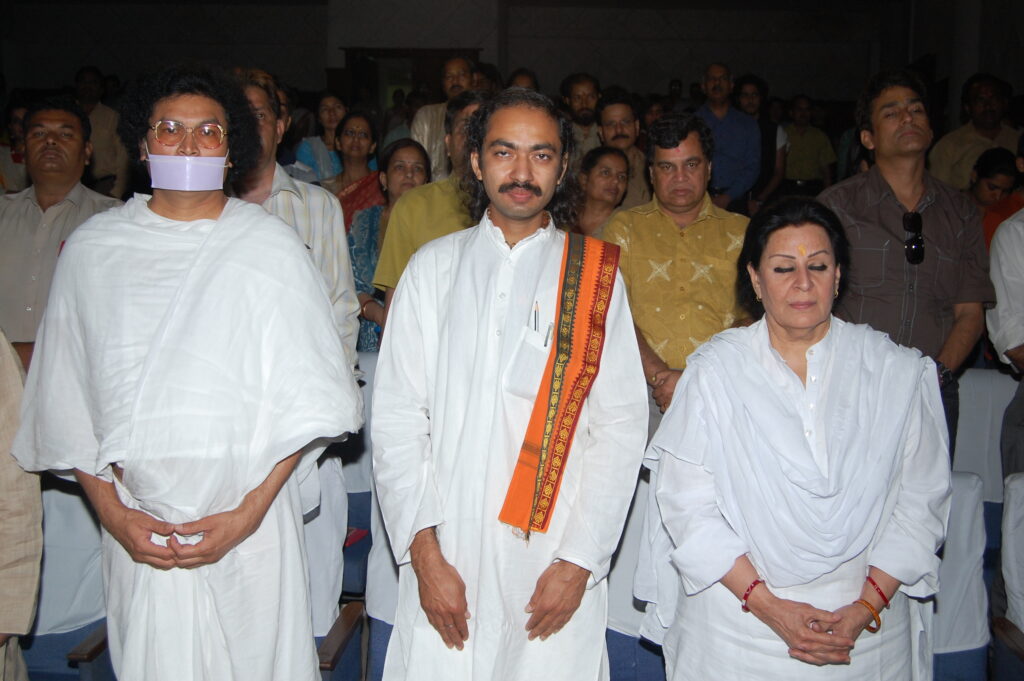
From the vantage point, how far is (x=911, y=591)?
221cm

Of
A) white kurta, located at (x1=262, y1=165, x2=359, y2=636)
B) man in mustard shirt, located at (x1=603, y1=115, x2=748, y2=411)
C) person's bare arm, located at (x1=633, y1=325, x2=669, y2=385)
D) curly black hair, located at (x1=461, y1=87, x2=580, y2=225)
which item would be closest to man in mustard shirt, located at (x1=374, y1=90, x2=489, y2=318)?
white kurta, located at (x1=262, y1=165, x2=359, y2=636)

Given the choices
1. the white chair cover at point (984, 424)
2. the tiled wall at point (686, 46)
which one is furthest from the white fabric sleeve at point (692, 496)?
the tiled wall at point (686, 46)

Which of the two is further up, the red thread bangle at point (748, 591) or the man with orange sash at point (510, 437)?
the man with orange sash at point (510, 437)

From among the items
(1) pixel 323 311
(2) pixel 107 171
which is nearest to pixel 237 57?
(2) pixel 107 171

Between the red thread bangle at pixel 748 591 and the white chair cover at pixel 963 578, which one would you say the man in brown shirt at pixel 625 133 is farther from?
the red thread bangle at pixel 748 591

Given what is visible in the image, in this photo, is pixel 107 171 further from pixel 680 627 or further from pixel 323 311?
pixel 680 627

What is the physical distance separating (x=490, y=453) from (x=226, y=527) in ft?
2.05

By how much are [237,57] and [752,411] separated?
42.8 ft

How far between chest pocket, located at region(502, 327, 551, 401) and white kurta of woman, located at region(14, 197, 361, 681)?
0.40 m

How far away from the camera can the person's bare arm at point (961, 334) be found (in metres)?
3.09

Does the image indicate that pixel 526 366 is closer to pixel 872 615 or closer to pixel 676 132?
pixel 872 615

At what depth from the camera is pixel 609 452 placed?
214 centimetres

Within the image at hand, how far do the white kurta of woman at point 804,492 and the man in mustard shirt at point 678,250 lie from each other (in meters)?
0.78

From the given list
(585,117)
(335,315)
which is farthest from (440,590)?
(585,117)
